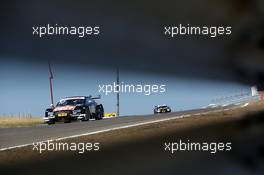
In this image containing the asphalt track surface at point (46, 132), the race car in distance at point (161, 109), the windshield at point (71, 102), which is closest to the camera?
the race car in distance at point (161, 109)

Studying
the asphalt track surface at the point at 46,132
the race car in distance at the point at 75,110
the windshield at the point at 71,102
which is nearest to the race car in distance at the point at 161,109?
the race car in distance at the point at 75,110

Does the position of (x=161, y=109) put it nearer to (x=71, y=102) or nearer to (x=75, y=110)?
(x=71, y=102)

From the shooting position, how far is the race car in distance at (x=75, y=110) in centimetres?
631

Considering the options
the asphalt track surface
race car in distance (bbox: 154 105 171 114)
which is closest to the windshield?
the asphalt track surface

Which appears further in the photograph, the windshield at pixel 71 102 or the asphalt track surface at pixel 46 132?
the asphalt track surface at pixel 46 132

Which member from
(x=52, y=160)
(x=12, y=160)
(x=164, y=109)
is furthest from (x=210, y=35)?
(x=12, y=160)

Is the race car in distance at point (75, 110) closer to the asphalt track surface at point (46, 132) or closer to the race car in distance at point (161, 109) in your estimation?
the asphalt track surface at point (46, 132)

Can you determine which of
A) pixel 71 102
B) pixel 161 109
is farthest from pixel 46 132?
pixel 161 109

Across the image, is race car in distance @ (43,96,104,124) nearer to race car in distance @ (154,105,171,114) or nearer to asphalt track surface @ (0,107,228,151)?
asphalt track surface @ (0,107,228,151)

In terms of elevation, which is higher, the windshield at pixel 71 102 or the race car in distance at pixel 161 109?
the windshield at pixel 71 102

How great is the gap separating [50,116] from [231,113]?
451cm

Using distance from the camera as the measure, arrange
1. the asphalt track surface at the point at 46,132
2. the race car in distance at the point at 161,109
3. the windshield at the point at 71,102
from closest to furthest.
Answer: the race car in distance at the point at 161,109
the windshield at the point at 71,102
the asphalt track surface at the point at 46,132

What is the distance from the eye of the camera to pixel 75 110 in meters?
7.36

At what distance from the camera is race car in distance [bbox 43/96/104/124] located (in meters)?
6.31
